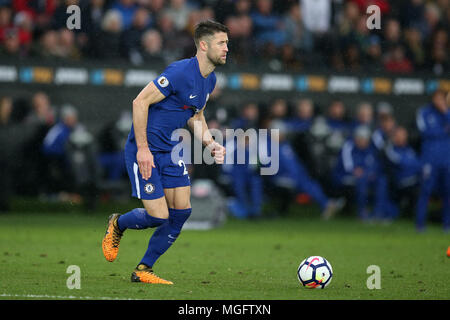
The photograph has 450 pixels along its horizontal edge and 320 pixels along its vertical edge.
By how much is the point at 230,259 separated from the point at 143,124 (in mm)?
3219

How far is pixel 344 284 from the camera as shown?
25.6 ft

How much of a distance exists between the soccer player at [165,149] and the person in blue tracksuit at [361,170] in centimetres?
927

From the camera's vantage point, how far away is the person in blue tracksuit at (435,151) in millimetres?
14000

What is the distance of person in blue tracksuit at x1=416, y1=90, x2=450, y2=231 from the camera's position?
14000 mm

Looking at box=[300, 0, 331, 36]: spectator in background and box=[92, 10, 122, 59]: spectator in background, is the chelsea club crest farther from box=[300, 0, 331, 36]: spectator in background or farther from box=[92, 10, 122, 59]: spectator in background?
box=[300, 0, 331, 36]: spectator in background

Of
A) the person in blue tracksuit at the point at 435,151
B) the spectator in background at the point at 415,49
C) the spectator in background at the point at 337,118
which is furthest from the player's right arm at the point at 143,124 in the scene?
the spectator in background at the point at 415,49

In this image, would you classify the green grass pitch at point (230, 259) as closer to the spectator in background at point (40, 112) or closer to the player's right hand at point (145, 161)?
the player's right hand at point (145, 161)

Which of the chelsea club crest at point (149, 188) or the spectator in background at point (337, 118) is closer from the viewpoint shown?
the chelsea club crest at point (149, 188)

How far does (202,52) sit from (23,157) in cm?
910

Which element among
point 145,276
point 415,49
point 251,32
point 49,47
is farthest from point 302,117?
point 145,276

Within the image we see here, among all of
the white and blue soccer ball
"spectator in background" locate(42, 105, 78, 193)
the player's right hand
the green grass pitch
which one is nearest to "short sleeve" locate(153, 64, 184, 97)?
the player's right hand

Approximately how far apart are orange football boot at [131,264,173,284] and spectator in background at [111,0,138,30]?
32.5ft
